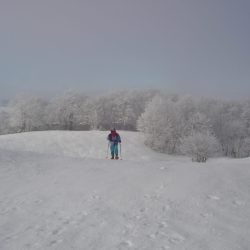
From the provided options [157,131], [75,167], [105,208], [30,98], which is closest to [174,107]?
[157,131]

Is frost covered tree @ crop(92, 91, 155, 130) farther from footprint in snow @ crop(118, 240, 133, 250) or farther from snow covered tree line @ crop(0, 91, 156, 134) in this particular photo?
footprint in snow @ crop(118, 240, 133, 250)

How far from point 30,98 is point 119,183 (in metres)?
94.3

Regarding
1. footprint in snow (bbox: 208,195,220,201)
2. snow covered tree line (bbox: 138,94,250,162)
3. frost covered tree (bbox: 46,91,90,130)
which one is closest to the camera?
footprint in snow (bbox: 208,195,220,201)

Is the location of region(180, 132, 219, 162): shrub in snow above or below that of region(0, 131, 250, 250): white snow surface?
below

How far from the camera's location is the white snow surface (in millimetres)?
6883

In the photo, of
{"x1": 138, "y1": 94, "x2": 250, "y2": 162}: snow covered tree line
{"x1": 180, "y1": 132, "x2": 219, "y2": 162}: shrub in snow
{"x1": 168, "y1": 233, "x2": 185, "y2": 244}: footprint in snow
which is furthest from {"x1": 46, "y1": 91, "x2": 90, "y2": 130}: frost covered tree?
{"x1": 168, "y1": 233, "x2": 185, "y2": 244}: footprint in snow

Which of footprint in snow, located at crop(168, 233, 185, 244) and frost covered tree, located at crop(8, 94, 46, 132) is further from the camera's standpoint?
frost covered tree, located at crop(8, 94, 46, 132)

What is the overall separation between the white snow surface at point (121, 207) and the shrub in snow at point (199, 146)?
4745 centimetres

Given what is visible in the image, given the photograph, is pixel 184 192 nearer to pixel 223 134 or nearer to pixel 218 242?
pixel 218 242

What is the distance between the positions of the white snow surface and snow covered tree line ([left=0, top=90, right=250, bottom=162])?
55791mm

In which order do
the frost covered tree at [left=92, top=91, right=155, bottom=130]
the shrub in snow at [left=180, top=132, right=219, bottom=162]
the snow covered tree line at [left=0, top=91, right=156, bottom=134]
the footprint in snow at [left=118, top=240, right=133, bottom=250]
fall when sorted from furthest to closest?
the frost covered tree at [left=92, top=91, right=155, bottom=130] < the snow covered tree line at [left=0, top=91, right=156, bottom=134] < the shrub in snow at [left=180, top=132, right=219, bottom=162] < the footprint in snow at [left=118, top=240, right=133, bottom=250]

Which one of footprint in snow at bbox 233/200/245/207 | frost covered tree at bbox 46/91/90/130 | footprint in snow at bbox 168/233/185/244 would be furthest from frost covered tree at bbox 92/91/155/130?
Answer: footprint in snow at bbox 168/233/185/244

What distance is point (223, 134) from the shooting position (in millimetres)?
83938

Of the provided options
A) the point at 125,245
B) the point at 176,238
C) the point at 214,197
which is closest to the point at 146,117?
the point at 214,197
